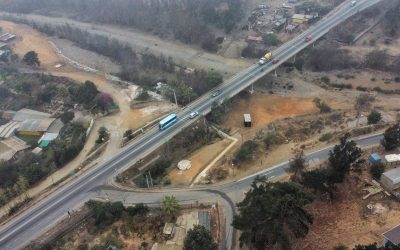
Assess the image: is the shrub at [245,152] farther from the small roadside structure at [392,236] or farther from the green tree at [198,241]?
the small roadside structure at [392,236]

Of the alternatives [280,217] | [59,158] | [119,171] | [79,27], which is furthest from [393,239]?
[79,27]

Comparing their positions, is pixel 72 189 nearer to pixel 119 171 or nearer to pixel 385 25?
pixel 119 171

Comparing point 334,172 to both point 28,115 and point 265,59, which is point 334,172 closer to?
point 265,59

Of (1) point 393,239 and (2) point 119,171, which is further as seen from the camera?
(2) point 119,171

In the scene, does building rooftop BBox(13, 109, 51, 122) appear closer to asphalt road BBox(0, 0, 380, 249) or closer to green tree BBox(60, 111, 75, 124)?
green tree BBox(60, 111, 75, 124)

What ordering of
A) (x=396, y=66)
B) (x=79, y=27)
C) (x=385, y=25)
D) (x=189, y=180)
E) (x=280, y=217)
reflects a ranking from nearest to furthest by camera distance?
(x=280, y=217), (x=189, y=180), (x=396, y=66), (x=385, y=25), (x=79, y=27)
